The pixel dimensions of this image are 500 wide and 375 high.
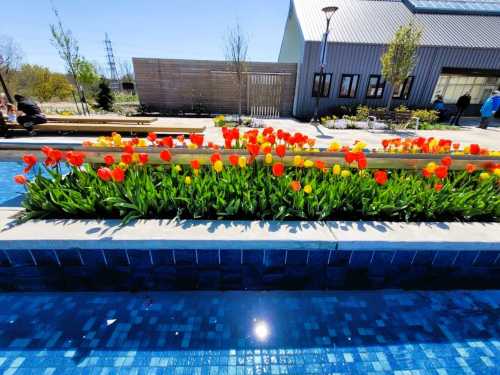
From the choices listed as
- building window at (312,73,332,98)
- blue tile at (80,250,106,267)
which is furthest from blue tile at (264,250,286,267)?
building window at (312,73,332,98)

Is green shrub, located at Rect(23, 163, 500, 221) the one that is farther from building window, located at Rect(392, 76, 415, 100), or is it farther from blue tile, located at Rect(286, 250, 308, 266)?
building window, located at Rect(392, 76, 415, 100)

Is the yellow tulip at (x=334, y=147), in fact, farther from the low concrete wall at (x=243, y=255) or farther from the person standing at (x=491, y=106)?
the person standing at (x=491, y=106)

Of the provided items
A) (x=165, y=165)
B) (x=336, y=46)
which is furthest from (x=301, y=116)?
(x=165, y=165)

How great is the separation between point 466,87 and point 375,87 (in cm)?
887

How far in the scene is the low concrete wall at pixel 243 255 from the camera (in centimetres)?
162

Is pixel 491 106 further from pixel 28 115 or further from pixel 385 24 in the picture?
pixel 28 115

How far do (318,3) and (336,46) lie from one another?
17.7ft

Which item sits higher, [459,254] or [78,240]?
[78,240]

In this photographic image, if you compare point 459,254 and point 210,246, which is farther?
point 459,254

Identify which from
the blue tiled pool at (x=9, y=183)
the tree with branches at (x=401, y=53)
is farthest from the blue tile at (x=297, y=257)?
the tree with branches at (x=401, y=53)

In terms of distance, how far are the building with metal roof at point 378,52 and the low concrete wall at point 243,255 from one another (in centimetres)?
1343

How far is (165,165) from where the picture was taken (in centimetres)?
238

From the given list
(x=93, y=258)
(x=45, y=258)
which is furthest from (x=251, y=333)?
(x=45, y=258)

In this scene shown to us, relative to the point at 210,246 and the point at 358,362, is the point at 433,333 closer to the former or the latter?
the point at 358,362
